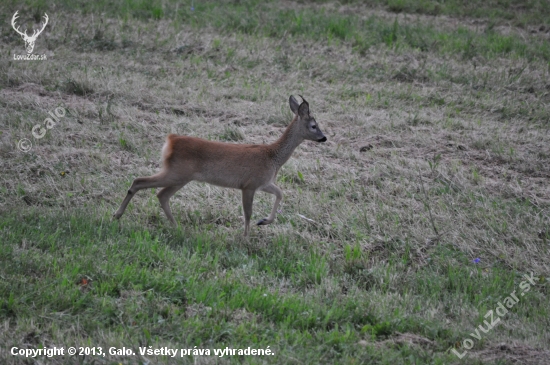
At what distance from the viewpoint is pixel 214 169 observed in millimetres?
7434

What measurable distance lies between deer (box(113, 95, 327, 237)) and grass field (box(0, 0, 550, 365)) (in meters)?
0.30

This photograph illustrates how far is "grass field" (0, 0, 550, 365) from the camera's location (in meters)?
5.50

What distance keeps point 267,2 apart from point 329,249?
39.8 feet

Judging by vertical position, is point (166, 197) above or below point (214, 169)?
below

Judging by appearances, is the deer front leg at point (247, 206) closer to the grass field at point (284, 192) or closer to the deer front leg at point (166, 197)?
A: the grass field at point (284, 192)

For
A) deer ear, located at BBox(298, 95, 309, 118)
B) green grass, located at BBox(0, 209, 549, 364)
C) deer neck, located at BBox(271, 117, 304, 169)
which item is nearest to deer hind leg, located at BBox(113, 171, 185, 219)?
green grass, located at BBox(0, 209, 549, 364)

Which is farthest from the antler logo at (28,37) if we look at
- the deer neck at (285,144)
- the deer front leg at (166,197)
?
the deer neck at (285,144)

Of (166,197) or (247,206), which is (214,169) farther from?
(166,197)

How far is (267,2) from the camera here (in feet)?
59.2

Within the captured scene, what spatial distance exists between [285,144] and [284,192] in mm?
808

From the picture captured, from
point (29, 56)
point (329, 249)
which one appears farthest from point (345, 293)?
point (29, 56)

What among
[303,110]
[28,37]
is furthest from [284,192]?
[28,37]

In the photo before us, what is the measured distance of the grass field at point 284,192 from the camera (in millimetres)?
5496

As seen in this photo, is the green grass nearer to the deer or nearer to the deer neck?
the deer
